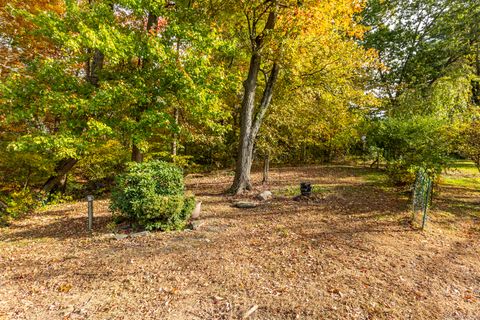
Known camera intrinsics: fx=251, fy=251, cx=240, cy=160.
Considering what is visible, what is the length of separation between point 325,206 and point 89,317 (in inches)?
235

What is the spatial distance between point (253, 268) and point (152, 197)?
8.01ft

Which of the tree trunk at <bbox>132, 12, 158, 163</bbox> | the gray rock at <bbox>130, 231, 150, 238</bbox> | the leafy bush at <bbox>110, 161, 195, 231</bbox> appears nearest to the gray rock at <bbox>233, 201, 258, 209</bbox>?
the leafy bush at <bbox>110, 161, 195, 231</bbox>

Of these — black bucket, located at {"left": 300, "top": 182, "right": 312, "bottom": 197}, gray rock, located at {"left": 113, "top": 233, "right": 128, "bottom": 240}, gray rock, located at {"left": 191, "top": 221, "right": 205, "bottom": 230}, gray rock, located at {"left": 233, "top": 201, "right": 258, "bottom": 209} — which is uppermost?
black bucket, located at {"left": 300, "top": 182, "right": 312, "bottom": 197}

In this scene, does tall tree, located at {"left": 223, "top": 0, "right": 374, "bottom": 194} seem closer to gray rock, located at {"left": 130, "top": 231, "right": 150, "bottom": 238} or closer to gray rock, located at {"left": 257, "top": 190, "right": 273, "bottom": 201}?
gray rock, located at {"left": 257, "top": 190, "right": 273, "bottom": 201}

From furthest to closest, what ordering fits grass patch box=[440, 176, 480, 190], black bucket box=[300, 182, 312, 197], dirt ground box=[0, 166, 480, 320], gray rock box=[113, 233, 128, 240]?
grass patch box=[440, 176, 480, 190] → black bucket box=[300, 182, 312, 197] → gray rock box=[113, 233, 128, 240] → dirt ground box=[0, 166, 480, 320]

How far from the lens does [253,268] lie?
13.1ft

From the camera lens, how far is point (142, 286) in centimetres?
354

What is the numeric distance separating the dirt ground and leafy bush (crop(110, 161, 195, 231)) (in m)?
0.40

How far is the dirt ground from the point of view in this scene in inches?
123

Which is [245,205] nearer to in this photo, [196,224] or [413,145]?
[196,224]

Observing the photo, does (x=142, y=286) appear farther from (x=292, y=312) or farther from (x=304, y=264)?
(x=304, y=264)

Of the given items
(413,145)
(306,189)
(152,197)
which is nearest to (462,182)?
(413,145)

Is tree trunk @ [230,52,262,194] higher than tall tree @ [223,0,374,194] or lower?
lower

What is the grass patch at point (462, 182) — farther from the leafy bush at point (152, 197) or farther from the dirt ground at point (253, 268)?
the leafy bush at point (152, 197)
